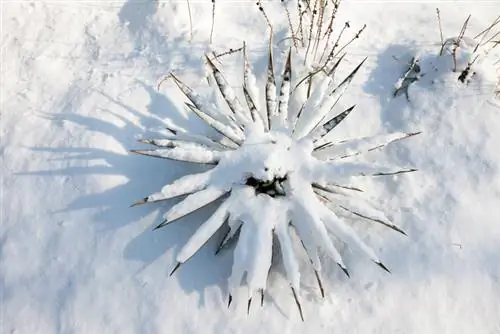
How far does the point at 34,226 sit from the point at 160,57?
1.17 metres

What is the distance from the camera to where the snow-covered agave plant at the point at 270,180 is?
2152 millimetres

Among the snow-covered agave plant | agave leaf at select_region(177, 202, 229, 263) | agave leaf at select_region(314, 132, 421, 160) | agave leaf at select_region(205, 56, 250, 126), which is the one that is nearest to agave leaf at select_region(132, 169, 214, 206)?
the snow-covered agave plant

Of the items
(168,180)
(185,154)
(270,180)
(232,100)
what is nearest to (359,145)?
(270,180)

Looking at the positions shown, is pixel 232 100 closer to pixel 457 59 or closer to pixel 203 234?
pixel 203 234

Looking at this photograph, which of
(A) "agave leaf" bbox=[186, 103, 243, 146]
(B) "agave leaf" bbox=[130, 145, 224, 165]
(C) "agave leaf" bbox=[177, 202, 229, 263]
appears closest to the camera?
(C) "agave leaf" bbox=[177, 202, 229, 263]

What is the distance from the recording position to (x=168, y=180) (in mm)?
2510

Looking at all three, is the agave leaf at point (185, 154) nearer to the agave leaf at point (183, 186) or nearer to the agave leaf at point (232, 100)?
the agave leaf at point (183, 186)

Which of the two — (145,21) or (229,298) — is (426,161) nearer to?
(229,298)

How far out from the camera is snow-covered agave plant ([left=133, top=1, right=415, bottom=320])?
2.15m

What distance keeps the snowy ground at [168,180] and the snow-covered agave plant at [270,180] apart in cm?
17

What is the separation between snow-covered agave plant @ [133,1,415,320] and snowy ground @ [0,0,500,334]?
171mm

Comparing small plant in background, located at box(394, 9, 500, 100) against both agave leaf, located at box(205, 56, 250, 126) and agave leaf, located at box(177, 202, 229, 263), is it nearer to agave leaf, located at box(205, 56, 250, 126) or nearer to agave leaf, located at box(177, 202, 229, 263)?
agave leaf, located at box(205, 56, 250, 126)

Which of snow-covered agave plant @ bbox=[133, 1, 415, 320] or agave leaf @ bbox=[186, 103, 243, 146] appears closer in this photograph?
snow-covered agave plant @ bbox=[133, 1, 415, 320]

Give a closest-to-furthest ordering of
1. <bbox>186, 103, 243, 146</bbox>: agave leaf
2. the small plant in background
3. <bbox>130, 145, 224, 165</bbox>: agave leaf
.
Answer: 1. <bbox>130, 145, 224, 165</bbox>: agave leaf
2. <bbox>186, 103, 243, 146</bbox>: agave leaf
3. the small plant in background
